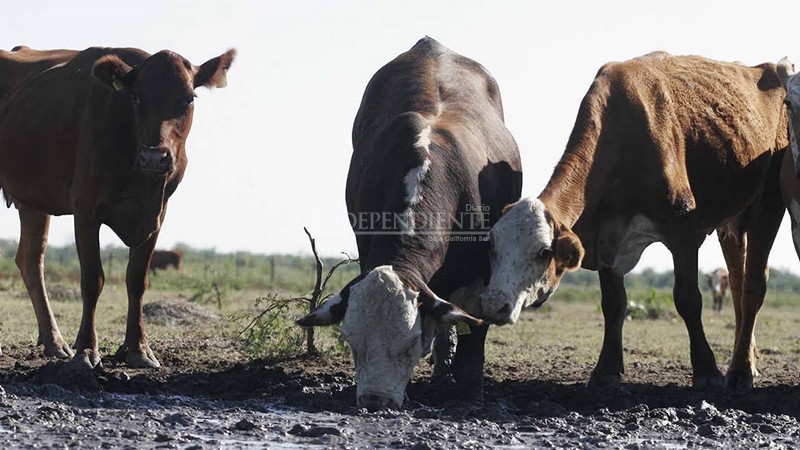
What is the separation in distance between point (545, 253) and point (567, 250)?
159 millimetres

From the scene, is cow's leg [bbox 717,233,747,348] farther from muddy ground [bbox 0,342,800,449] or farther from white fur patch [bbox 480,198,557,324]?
white fur patch [bbox 480,198,557,324]

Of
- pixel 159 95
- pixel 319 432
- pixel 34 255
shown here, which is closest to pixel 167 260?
pixel 34 255

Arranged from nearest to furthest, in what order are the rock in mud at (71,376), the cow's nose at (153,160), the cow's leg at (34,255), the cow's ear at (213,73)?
the rock in mud at (71,376)
the cow's nose at (153,160)
the cow's ear at (213,73)
the cow's leg at (34,255)

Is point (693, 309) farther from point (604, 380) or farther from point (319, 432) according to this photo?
point (319, 432)

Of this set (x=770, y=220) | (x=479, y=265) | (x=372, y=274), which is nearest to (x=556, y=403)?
(x=479, y=265)

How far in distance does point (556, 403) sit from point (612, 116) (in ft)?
7.95

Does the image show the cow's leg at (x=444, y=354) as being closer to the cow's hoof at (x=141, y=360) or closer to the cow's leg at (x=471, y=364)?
the cow's leg at (x=471, y=364)

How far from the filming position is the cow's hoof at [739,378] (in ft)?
37.8

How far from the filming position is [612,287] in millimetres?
11625

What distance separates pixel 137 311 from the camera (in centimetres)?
1181

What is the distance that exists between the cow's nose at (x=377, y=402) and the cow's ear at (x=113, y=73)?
369 centimetres

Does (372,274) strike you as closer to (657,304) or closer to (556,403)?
(556,403)

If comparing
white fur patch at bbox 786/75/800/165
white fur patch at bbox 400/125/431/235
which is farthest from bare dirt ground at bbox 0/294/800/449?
white fur patch at bbox 786/75/800/165

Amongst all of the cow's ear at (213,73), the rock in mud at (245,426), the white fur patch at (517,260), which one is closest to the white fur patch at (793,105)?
the white fur patch at (517,260)
